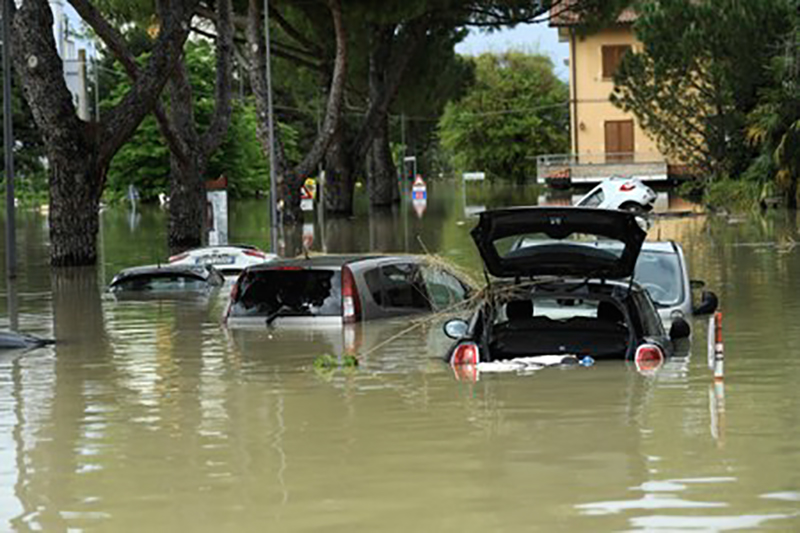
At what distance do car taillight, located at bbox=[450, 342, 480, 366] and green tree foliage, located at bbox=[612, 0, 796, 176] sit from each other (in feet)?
150

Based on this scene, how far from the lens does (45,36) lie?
3659cm

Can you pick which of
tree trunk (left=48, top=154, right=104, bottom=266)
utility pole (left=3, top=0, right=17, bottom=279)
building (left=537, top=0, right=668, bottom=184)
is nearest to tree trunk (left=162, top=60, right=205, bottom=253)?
tree trunk (left=48, top=154, right=104, bottom=266)

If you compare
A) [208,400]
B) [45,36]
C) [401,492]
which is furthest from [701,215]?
[401,492]

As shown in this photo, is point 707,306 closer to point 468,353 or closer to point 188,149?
point 468,353

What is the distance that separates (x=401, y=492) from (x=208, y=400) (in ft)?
16.2

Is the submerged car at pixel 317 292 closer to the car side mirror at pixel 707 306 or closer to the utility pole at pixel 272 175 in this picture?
the car side mirror at pixel 707 306

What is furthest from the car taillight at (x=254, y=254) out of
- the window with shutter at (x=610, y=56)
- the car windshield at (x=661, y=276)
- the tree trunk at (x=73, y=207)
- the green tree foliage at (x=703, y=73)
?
the window with shutter at (x=610, y=56)

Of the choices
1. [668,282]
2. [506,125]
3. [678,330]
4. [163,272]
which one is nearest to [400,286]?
[668,282]

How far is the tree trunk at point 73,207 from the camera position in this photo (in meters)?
37.8

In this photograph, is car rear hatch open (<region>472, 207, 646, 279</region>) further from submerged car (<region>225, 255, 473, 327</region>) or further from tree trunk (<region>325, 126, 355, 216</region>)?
tree trunk (<region>325, 126, 355, 216</region>)

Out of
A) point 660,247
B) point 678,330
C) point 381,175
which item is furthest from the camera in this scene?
point 381,175

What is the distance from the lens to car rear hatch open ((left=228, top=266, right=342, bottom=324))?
19641 mm

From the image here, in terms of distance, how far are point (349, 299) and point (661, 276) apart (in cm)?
365

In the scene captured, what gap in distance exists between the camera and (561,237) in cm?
1505
